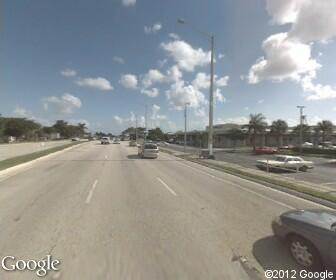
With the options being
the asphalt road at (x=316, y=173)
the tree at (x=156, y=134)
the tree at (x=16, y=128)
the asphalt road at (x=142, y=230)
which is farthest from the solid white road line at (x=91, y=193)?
the tree at (x=156, y=134)

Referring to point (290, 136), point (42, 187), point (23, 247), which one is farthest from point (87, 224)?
point (290, 136)

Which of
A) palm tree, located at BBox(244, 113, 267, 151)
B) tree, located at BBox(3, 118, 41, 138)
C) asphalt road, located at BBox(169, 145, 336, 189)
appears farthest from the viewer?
tree, located at BBox(3, 118, 41, 138)

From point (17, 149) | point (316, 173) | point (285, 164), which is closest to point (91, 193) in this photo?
point (285, 164)

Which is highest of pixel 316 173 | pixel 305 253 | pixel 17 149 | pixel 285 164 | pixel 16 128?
pixel 16 128

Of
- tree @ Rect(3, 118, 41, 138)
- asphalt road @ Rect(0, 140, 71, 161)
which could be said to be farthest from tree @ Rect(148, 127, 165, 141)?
asphalt road @ Rect(0, 140, 71, 161)

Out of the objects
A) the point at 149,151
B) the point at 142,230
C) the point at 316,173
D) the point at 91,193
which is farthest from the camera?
the point at 149,151

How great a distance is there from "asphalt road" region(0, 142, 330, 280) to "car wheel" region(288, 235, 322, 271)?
6.8 inches

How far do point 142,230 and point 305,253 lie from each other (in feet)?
10.7

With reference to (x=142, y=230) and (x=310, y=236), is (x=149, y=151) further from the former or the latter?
(x=310, y=236)

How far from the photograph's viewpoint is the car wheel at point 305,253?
16.6 feet

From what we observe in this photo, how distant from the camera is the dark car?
488 cm

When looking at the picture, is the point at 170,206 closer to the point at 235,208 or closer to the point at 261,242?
the point at 235,208

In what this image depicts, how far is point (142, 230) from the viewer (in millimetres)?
7000

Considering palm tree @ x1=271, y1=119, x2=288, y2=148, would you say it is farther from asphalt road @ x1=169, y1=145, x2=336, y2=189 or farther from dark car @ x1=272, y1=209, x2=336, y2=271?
dark car @ x1=272, y1=209, x2=336, y2=271
